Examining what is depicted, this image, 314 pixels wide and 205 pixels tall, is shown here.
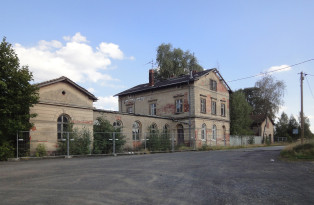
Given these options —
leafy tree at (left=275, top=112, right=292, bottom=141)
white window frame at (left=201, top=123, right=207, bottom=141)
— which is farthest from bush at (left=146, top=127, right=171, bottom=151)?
leafy tree at (left=275, top=112, right=292, bottom=141)

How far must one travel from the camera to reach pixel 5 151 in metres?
17.1

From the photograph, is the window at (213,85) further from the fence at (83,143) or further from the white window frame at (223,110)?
the fence at (83,143)

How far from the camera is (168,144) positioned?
95.4 ft

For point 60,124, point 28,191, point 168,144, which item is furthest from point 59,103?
point 28,191

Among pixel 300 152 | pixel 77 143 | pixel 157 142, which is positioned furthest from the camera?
pixel 157 142

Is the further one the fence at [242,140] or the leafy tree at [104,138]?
the fence at [242,140]

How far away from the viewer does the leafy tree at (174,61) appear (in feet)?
171

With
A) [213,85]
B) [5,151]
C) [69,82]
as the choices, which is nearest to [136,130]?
[69,82]

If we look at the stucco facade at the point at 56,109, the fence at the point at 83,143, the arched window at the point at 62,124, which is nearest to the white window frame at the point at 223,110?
the fence at the point at 83,143

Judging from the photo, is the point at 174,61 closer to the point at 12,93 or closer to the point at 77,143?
the point at 77,143

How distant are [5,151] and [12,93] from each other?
3.35m

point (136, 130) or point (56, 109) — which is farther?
point (136, 130)

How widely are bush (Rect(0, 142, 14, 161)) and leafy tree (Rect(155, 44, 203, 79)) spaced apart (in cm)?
3669

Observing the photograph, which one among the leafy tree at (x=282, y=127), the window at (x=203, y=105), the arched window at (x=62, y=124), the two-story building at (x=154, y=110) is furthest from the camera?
the leafy tree at (x=282, y=127)
